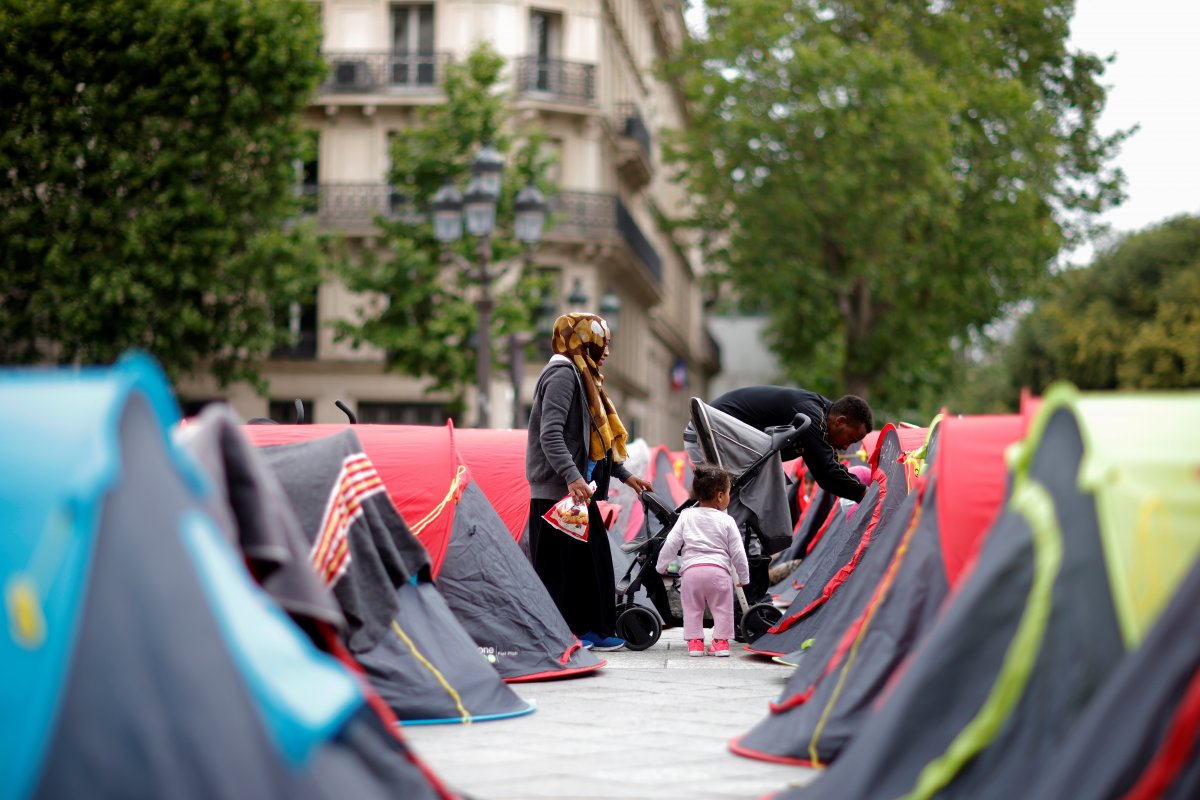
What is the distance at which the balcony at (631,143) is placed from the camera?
4772cm

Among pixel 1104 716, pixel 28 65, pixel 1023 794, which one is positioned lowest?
pixel 1023 794

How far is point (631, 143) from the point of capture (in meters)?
48.1

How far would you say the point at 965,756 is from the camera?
4.26 meters

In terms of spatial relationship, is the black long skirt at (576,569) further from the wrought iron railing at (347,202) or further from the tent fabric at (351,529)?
the wrought iron railing at (347,202)

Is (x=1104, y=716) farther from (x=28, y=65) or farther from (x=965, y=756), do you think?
(x=28, y=65)

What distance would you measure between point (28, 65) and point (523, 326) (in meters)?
10.5

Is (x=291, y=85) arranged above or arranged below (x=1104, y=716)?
above

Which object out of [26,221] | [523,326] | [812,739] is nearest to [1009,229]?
[523,326]

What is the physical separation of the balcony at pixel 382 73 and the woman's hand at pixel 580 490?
3490 cm

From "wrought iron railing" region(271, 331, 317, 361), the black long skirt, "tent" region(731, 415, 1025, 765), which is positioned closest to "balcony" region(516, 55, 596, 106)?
"wrought iron railing" region(271, 331, 317, 361)

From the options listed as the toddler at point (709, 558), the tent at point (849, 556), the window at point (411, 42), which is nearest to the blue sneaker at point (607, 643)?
the toddler at point (709, 558)

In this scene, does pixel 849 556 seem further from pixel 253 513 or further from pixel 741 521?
pixel 253 513

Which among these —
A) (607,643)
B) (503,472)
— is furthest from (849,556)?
(503,472)

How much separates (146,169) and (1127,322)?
1599 inches
